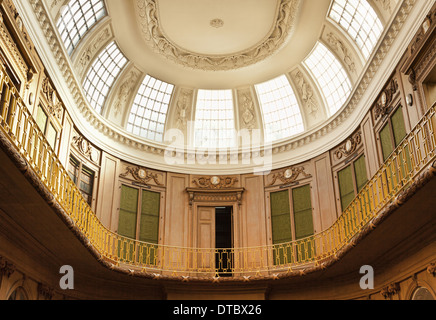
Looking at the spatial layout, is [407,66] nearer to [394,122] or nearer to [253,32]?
[394,122]

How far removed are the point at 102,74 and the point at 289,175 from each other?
8437 mm

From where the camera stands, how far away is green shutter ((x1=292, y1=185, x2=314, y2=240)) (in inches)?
650

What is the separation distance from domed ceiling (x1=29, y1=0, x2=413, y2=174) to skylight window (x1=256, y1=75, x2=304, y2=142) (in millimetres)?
45

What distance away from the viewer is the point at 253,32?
16750 mm

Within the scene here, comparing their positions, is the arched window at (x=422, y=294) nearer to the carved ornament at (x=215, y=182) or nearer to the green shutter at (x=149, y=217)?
the carved ornament at (x=215, y=182)

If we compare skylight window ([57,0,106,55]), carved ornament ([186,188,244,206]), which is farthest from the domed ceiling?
carved ornament ([186,188,244,206])

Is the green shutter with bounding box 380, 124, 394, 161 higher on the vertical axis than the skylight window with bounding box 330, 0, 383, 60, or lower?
lower

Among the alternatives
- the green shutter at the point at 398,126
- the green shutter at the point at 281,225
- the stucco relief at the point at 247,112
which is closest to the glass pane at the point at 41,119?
the green shutter at the point at 281,225

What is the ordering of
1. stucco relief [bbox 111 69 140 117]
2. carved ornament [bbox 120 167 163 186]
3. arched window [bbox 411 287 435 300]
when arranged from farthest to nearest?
stucco relief [bbox 111 69 140 117], carved ornament [bbox 120 167 163 186], arched window [bbox 411 287 435 300]

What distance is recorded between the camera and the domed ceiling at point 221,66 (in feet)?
48.8

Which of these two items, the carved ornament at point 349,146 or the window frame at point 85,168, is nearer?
the window frame at point 85,168

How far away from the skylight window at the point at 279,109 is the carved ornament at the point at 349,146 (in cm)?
286

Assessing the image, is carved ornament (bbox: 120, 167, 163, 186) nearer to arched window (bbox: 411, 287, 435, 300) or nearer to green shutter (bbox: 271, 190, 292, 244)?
green shutter (bbox: 271, 190, 292, 244)
